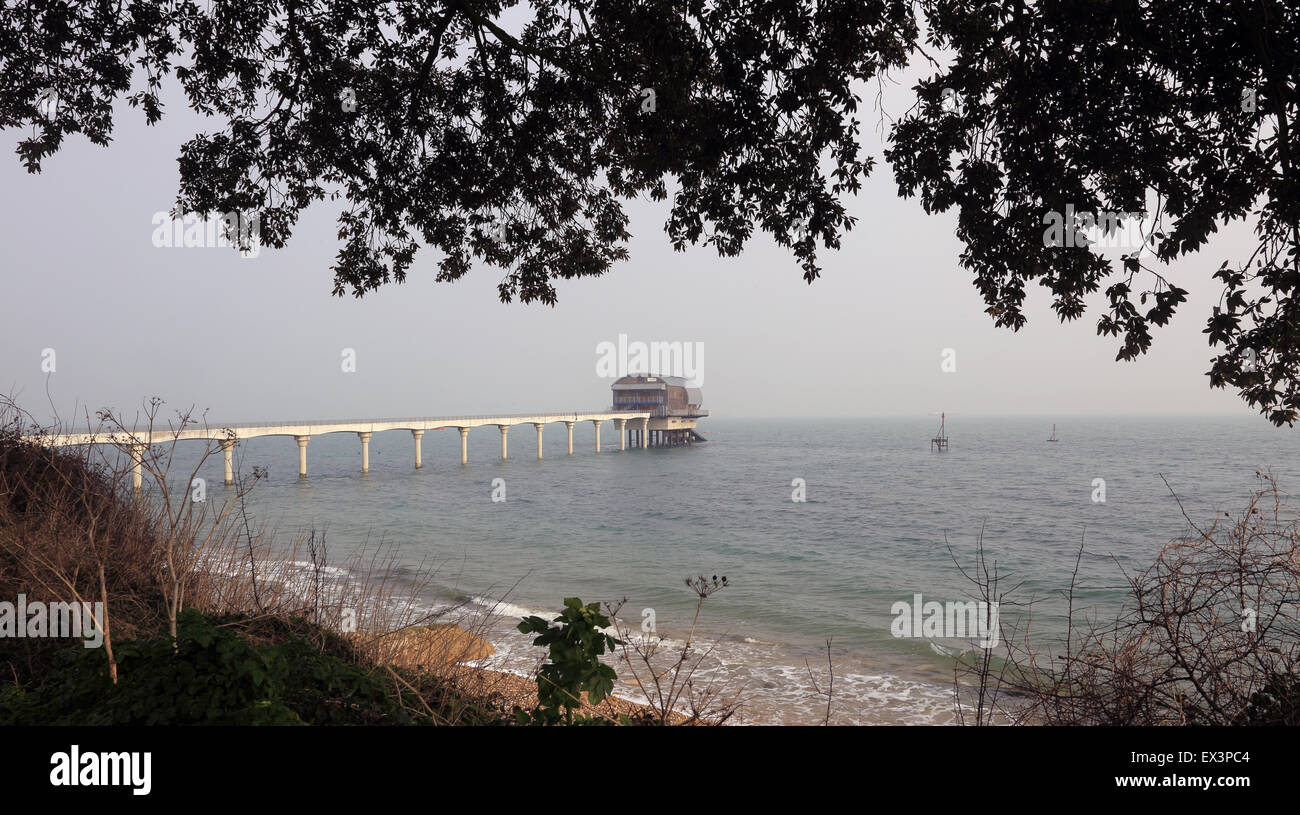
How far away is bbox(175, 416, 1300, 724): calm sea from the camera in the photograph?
14922mm

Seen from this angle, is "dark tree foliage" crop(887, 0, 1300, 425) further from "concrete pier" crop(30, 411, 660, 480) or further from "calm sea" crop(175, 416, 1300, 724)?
"concrete pier" crop(30, 411, 660, 480)

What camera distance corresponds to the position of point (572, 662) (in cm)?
433

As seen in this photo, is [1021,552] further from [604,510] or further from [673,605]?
[604,510]

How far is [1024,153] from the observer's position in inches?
263

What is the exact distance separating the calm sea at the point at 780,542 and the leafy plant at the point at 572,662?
4364 mm

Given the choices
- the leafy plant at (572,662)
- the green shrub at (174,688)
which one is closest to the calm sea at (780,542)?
the green shrub at (174,688)

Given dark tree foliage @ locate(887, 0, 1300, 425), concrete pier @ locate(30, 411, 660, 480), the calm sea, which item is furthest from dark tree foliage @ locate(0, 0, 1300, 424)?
concrete pier @ locate(30, 411, 660, 480)

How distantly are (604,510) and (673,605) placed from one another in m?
24.0

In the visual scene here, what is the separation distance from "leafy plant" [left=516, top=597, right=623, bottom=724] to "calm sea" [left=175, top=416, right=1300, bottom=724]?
436 centimetres

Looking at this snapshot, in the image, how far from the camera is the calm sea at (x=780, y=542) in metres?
14.9

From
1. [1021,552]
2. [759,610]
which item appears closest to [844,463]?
[1021,552]

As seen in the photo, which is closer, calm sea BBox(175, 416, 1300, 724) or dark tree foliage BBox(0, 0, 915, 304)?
dark tree foliage BBox(0, 0, 915, 304)

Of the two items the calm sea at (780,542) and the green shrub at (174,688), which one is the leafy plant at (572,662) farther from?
the calm sea at (780,542)

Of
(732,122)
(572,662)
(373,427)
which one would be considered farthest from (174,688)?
(373,427)
